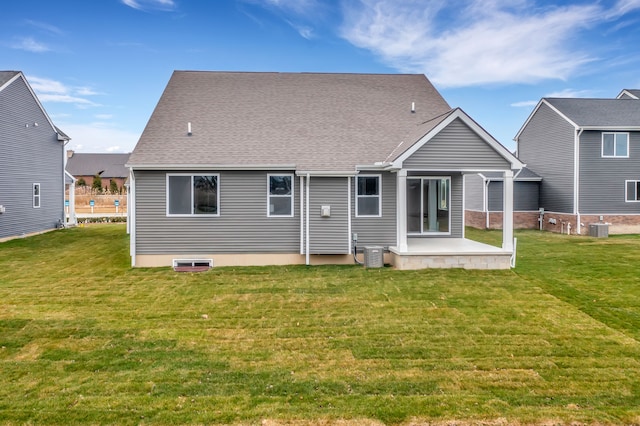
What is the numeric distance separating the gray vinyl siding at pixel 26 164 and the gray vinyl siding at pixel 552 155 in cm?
2768

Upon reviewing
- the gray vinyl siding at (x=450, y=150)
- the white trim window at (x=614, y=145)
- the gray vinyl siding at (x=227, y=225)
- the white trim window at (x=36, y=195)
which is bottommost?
the gray vinyl siding at (x=227, y=225)

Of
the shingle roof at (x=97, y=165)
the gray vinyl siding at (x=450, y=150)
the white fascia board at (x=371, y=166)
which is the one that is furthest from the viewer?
the shingle roof at (x=97, y=165)

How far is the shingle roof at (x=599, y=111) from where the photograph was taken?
20.4 meters

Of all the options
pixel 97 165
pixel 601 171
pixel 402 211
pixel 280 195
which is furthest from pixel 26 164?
pixel 97 165

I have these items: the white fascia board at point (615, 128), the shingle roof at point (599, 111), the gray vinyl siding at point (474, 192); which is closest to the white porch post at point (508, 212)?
the white fascia board at point (615, 128)

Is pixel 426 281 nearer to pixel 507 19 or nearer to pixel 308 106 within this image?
pixel 308 106

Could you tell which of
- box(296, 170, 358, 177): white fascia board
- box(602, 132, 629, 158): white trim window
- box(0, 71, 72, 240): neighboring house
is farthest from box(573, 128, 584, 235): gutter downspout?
box(0, 71, 72, 240): neighboring house

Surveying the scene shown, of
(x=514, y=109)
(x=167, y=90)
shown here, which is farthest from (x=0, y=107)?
(x=514, y=109)

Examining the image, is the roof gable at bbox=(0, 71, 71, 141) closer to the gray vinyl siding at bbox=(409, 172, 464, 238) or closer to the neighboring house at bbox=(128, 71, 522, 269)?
the neighboring house at bbox=(128, 71, 522, 269)

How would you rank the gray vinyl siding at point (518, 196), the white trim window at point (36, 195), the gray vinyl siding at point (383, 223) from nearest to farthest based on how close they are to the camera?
1. the gray vinyl siding at point (383, 223)
2. the white trim window at point (36, 195)
3. the gray vinyl siding at point (518, 196)

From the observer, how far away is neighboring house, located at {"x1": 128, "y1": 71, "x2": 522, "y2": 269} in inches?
451

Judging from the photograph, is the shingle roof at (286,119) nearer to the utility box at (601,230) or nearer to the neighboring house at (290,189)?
the neighboring house at (290,189)

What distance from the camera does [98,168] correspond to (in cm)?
6525

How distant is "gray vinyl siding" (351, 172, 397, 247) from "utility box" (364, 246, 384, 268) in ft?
2.07
